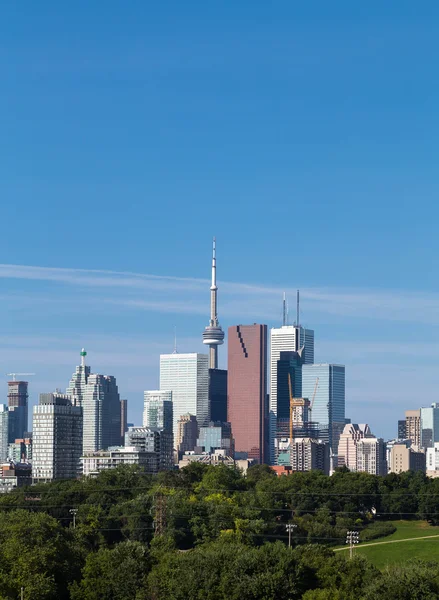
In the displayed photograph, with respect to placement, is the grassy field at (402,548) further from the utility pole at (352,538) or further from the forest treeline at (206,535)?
the forest treeline at (206,535)

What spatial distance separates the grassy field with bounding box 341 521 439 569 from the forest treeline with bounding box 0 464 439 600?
2.38m

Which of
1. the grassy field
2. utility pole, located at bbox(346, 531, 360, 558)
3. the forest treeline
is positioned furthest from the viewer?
the grassy field

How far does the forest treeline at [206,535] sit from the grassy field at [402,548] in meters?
2.38

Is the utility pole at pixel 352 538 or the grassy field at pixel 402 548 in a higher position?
the utility pole at pixel 352 538

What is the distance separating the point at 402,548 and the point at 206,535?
63.0 feet

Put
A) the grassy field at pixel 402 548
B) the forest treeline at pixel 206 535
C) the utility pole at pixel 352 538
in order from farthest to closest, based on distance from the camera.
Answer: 1. the grassy field at pixel 402 548
2. the utility pole at pixel 352 538
3. the forest treeline at pixel 206 535

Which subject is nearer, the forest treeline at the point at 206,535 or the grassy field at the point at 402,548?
the forest treeline at the point at 206,535

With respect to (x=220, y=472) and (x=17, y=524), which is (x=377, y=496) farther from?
(x=17, y=524)

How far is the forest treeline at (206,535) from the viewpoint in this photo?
76750mm

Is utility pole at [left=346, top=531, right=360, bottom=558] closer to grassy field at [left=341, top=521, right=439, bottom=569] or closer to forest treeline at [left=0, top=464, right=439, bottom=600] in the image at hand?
grassy field at [left=341, top=521, right=439, bottom=569]

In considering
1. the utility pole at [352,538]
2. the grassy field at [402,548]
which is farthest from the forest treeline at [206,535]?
the utility pole at [352,538]

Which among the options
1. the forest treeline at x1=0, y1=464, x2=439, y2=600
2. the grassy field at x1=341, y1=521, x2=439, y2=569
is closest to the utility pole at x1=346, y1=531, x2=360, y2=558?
the grassy field at x1=341, y1=521, x2=439, y2=569

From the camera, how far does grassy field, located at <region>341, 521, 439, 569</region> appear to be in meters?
111

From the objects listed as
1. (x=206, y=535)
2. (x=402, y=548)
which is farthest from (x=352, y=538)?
(x=206, y=535)
